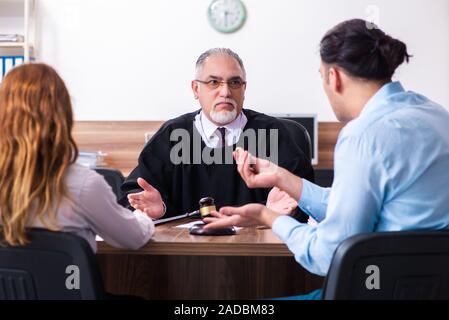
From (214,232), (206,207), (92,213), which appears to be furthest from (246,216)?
(92,213)

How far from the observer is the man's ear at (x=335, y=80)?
1.48 metres

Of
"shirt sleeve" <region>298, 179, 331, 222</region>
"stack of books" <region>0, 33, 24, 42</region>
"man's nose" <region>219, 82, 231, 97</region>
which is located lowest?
"shirt sleeve" <region>298, 179, 331, 222</region>

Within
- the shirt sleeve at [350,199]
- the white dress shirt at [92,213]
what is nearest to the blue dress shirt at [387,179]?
the shirt sleeve at [350,199]

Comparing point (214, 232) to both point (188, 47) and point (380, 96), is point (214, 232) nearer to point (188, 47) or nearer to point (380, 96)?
point (380, 96)

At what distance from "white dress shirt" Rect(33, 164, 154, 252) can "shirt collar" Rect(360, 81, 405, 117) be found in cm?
62

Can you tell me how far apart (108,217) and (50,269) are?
0.20 metres

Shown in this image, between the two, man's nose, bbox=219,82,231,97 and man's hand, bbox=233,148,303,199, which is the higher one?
man's nose, bbox=219,82,231,97

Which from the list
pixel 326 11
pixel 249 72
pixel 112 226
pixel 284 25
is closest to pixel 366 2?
pixel 326 11

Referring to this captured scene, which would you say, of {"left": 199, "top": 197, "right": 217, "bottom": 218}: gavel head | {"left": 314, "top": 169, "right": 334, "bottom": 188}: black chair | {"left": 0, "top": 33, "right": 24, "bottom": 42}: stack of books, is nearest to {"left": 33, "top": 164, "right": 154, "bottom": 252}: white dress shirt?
{"left": 199, "top": 197, "right": 217, "bottom": 218}: gavel head

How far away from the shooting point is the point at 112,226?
1455 mm

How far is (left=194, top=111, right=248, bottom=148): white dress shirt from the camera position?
8.65 feet

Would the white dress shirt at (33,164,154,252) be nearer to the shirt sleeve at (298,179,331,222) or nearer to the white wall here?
the shirt sleeve at (298,179,331,222)

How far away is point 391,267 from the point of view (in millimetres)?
1190

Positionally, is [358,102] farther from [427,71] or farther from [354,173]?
[427,71]
